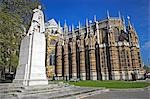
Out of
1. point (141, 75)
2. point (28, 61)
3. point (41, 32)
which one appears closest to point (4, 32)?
point (41, 32)

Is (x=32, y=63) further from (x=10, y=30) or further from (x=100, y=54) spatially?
(x=100, y=54)

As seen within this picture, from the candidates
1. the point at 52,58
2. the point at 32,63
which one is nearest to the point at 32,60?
the point at 32,63

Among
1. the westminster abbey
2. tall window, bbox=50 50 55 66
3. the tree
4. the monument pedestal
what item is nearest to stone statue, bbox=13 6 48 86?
the monument pedestal

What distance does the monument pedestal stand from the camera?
12642 millimetres

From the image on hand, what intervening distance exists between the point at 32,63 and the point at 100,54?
36.2 meters

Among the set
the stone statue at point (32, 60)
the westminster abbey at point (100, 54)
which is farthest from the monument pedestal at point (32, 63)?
the westminster abbey at point (100, 54)

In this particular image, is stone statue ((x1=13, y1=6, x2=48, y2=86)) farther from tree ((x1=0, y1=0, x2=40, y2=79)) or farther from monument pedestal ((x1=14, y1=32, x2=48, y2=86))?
tree ((x1=0, y1=0, x2=40, y2=79))

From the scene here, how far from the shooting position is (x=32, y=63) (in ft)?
42.7

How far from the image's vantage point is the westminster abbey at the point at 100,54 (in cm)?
4534

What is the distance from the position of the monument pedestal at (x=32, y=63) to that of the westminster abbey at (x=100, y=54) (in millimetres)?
31462

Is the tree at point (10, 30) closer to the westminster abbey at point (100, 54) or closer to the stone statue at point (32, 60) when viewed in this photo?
the stone statue at point (32, 60)

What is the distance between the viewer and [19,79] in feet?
42.4

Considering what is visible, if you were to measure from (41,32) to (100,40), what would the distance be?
4055cm

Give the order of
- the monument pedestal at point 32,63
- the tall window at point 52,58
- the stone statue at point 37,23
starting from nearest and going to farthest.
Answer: the monument pedestal at point 32,63 < the stone statue at point 37,23 < the tall window at point 52,58
